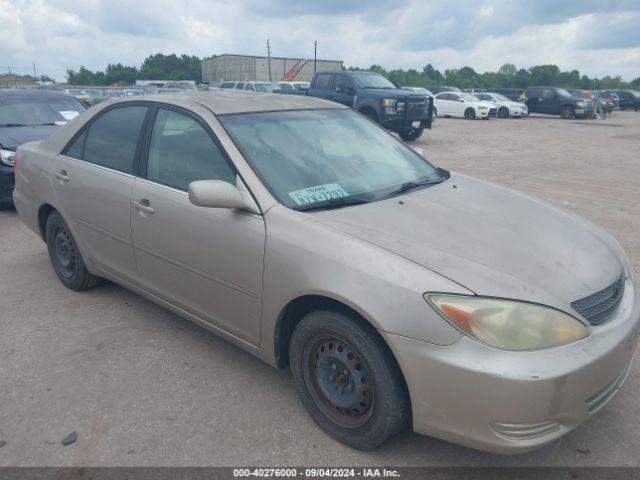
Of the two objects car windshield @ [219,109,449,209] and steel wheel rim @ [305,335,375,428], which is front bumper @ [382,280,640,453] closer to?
steel wheel rim @ [305,335,375,428]

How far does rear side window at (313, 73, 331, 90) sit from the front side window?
13151 millimetres

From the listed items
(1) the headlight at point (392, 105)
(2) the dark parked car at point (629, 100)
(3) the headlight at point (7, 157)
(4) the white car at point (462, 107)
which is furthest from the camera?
(2) the dark parked car at point (629, 100)

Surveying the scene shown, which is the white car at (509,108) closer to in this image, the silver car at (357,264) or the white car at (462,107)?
the white car at (462,107)

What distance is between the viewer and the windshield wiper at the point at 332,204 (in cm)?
282

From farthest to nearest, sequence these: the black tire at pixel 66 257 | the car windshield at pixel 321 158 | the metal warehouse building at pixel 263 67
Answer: the metal warehouse building at pixel 263 67 < the black tire at pixel 66 257 < the car windshield at pixel 321 158

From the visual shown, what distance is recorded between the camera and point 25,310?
4.20m

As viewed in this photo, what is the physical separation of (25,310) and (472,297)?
348 centimetres

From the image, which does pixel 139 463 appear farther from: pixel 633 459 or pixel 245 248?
pixel 633 459

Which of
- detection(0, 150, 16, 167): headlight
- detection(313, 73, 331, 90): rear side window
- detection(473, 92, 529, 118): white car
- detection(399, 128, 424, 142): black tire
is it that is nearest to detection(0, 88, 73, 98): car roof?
detection(0, 150, 16, 167): headlight

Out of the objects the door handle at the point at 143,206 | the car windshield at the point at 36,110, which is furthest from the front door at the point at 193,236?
the car windshield at the point at 36,110

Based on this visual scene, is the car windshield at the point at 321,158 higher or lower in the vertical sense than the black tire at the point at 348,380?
higher

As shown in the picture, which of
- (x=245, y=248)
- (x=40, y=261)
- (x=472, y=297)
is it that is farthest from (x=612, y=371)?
(x=40, y=261)

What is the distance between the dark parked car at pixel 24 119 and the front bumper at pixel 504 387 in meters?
6.40

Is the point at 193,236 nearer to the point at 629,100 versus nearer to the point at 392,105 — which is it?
the point at 392,105
